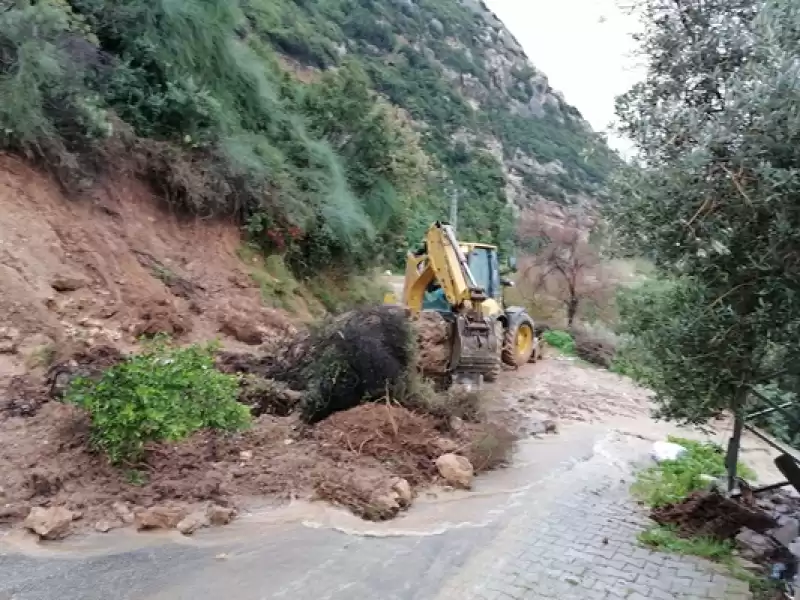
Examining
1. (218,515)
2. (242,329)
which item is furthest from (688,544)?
(242,329)

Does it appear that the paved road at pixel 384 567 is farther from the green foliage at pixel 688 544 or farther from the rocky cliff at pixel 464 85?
the rocky cliff at pixel 464 85

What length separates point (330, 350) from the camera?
8.65 metres

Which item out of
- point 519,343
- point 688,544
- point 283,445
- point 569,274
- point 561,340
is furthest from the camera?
point 569,274

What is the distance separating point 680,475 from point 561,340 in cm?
1281

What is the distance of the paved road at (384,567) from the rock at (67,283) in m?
5.58

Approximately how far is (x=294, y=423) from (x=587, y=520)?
3.33m

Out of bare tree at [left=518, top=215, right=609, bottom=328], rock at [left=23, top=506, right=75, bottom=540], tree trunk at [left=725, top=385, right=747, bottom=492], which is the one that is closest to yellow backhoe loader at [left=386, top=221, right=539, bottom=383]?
tree trunk at [left=725, top=385, right=747, bottom=492]

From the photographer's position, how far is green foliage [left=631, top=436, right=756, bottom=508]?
22.5ft

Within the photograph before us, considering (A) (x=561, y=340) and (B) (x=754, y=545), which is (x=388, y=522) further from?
(A) (x=561, y=340)

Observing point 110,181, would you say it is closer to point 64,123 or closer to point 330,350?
point 64,123

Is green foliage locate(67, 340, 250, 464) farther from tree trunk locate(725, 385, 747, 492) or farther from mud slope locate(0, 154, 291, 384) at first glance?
tree trunk locate(725, 385, 747, 492)

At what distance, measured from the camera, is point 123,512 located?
570cm

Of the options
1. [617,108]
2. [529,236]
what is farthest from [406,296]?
[529,236]

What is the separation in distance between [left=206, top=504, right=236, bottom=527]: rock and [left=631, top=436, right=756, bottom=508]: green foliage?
3868mm
